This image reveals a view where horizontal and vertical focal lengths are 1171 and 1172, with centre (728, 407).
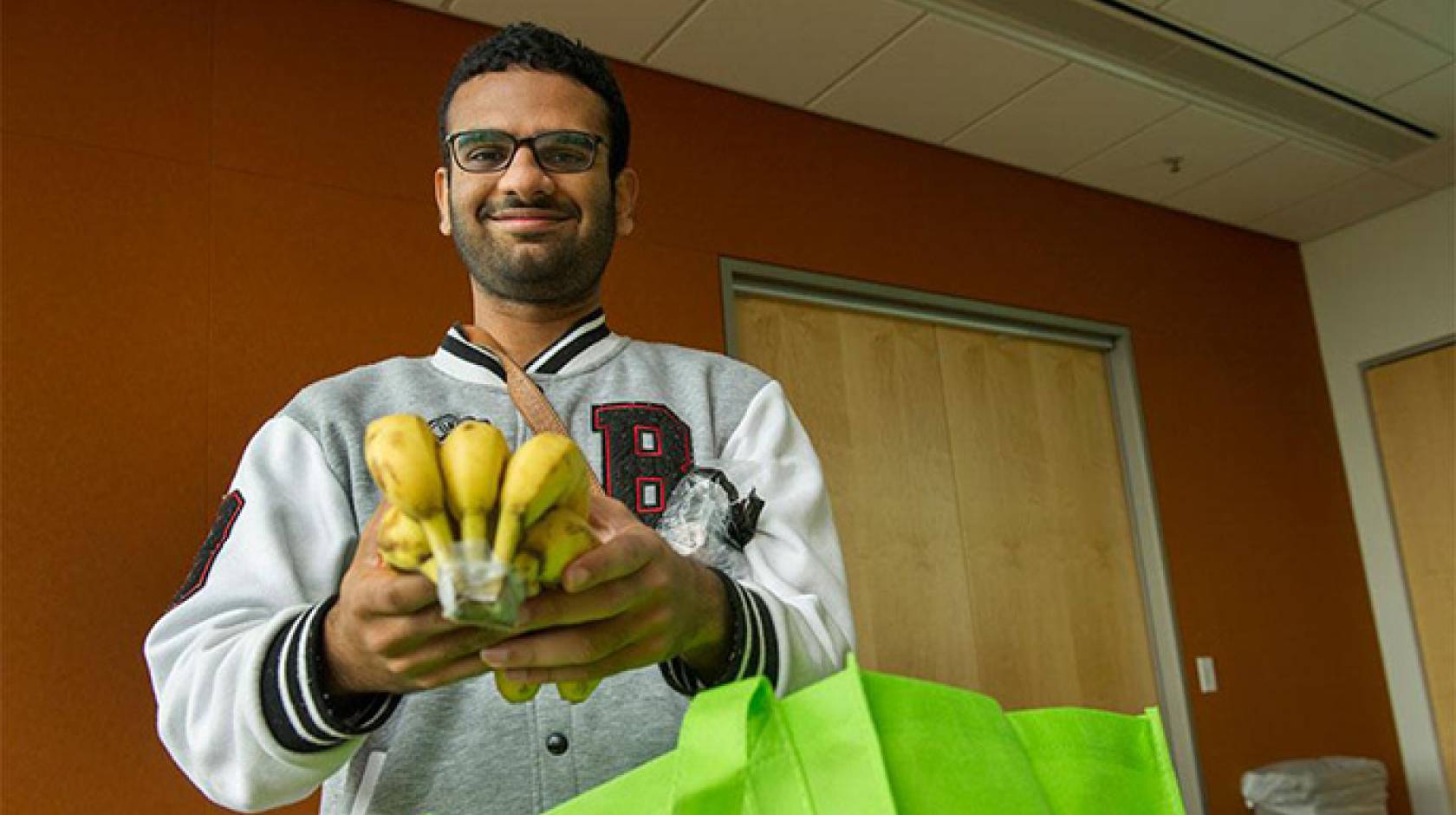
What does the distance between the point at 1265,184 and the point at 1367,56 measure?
0.77 metres

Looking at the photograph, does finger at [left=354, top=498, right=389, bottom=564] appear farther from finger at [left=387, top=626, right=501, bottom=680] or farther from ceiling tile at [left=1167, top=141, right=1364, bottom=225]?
ceiling tile at [left=1167, top=141, right=1364, bottom=225]

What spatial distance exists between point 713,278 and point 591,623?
2.30 metres

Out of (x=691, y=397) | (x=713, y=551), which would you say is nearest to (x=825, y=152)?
(x=691, y=397)

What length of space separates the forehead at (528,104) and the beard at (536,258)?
0.07 m

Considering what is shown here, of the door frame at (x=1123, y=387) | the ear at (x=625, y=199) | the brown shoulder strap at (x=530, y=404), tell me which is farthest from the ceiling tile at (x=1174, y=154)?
the brown shoulder strap at (x=530, y=404)

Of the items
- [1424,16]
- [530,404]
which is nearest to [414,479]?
[530,404]

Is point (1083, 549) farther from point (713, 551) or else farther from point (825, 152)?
point (713, 551)

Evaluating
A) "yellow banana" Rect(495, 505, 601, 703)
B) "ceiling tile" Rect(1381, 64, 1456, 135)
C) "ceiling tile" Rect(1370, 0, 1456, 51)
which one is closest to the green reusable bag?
"yellow banana" Rect(495, 505, 601, 703)

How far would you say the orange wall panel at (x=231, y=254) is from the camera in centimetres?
190

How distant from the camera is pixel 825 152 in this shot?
3.17 meters

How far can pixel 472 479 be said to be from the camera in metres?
0.45

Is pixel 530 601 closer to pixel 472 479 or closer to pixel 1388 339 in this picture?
pixel 472 479

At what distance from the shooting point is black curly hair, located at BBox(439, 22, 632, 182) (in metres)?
1.04

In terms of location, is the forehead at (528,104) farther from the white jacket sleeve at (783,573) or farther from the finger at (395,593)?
the finger at (395,593)
